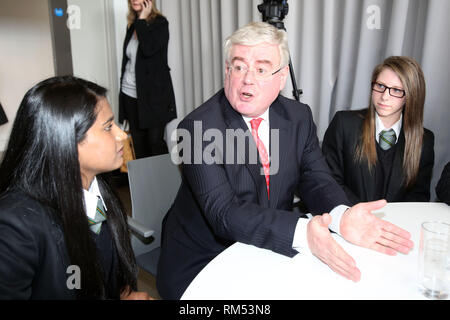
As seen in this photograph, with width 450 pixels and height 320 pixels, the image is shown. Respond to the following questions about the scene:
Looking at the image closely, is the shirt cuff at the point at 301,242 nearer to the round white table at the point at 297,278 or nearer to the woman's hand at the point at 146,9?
the round white table at the point at 297,278

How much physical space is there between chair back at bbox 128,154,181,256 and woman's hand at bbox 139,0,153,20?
5.85 feet

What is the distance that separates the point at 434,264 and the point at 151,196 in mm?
1259

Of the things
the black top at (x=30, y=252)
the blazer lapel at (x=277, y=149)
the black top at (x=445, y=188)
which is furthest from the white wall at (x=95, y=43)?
the black top at (x=445, y=188)

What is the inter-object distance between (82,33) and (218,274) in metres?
3.73

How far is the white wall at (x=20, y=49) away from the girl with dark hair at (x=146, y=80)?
2.08 meters

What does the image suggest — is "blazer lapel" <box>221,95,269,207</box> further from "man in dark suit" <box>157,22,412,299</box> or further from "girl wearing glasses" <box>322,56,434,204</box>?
"girl wearing glasses" <box>322,56,434,204</box>

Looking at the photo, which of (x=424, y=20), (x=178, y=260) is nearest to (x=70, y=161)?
(x=178, y=260)

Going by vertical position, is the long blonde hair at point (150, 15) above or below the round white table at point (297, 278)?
above

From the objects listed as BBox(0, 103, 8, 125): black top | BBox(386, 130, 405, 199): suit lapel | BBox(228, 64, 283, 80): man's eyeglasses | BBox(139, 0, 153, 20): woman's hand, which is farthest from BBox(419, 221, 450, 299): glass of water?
BBox(0, 103, 8, 125): black top

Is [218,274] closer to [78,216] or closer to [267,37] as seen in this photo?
[78,216]

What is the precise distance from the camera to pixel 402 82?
6.03 ft

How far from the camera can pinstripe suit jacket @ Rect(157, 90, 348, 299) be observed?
4.14 ft

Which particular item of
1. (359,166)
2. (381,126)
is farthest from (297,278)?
(381,126)

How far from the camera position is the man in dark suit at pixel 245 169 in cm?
124
